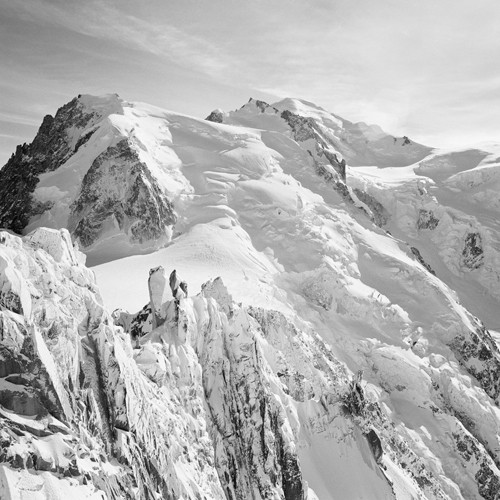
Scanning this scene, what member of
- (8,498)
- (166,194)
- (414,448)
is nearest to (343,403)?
(414,448)

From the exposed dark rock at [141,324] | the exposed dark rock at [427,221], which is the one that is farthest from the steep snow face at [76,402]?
the exposed dark rock at [427,221]

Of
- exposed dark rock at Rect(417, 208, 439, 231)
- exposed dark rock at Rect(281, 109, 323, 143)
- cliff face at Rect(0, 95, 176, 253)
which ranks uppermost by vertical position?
exposed dark rock at Rect(281, 109, 323, 143)

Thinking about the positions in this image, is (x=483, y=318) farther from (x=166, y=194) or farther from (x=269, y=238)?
(x=166, y=194)

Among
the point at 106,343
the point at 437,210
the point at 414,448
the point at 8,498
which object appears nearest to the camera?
the point at 8,498

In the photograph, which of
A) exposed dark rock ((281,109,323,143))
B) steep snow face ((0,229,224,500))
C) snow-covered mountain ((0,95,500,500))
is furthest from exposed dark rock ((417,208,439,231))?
steep snow face ((0,229,224,500))

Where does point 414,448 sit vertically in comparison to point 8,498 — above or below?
below

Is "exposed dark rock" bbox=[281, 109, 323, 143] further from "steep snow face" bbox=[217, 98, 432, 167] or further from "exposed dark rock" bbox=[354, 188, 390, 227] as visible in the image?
"steep snow face" bbox=[217, 98, 432, 167]
